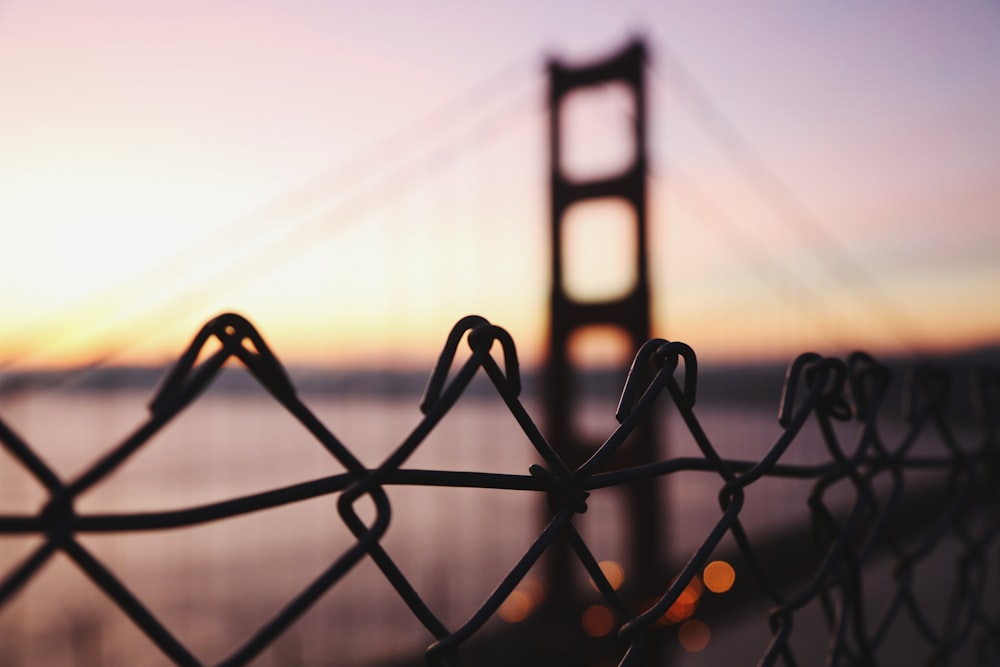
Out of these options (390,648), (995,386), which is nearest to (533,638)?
(995,386)

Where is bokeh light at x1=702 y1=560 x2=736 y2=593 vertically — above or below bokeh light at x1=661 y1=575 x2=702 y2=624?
below

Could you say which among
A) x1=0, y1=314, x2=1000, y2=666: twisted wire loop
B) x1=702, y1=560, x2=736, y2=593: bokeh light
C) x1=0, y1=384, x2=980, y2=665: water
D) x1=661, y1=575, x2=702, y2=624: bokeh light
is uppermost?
x1=0, y1=314, x2=1000, y2=666: twisted wire loop

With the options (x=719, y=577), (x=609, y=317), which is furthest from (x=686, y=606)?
(x=609, y=317)

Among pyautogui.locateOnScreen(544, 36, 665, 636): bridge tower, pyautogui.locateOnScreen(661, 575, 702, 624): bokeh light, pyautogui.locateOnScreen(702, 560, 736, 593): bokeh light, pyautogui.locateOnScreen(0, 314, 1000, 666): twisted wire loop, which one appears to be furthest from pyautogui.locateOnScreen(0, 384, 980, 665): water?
pyautogui.locateOnScreen(0, 314, 1000, 666): twisted wire loop

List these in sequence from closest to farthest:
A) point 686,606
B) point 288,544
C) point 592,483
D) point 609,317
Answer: point 592,483 → point 686,606 → point 609,317 → point 288,544

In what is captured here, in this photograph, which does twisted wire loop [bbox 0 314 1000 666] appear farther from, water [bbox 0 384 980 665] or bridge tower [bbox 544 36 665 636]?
water [bbox 0 384 980 665]

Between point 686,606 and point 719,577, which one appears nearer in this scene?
point 686,606

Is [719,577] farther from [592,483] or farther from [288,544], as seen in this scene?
[288,544]
